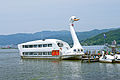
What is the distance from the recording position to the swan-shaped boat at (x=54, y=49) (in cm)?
7721

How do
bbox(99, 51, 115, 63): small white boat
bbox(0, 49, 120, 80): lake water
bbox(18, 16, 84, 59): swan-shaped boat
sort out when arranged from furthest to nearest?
1. bbox(18, 16, 84, 59): swan-shaped boat
2. bbox(99, 51, 115, 63): small white boat
3. bbox(0, 49, 120, 80): lake water

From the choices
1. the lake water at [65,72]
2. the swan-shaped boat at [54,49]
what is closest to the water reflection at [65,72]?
the lake water at [65,72]

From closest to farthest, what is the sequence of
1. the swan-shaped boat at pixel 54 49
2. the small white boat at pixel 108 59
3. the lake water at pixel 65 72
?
the lake water at pixel 65 72
the small white boat at pixel 108 59
the swan-shaped boat at pixel 54 49

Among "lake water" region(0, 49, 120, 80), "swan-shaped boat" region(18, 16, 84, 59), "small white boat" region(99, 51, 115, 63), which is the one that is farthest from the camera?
"swan-shaped boat" region(18, 16, 84, 59)

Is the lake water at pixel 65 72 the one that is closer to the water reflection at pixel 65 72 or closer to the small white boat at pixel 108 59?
the water reflection at pixel 65 72

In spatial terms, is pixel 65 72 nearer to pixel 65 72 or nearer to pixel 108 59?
pixel 65 72

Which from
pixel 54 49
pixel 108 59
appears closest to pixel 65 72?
pixel 108 59

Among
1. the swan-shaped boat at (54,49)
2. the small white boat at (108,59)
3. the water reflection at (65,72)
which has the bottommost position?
the water reflection at (65,72)

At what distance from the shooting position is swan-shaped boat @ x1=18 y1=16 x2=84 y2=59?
→ 7721 centimetres

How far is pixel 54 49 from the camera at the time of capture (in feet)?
267

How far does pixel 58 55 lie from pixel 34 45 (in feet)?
45.1

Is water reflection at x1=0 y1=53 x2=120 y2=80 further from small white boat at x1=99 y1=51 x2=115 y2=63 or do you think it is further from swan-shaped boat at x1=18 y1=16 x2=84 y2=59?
swan-shaped boat at x1=18 y1=16 x2=84 y2=59

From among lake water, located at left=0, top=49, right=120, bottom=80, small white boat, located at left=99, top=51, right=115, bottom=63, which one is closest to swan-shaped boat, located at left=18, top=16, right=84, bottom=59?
small white boat, located at left=99, top=51, right=115, bottom=63

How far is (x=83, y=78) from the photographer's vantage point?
41.0m
